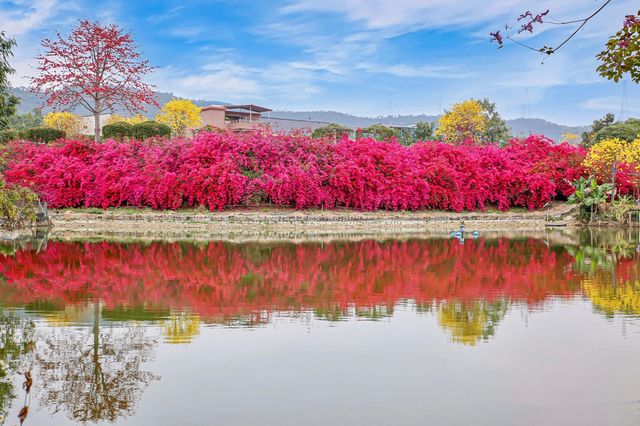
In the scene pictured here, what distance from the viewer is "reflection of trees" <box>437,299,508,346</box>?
7.85 meters

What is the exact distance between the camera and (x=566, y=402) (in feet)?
18.6

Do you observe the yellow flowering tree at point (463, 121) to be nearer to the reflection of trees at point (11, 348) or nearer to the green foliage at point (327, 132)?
the green foliage at point (327, 132)

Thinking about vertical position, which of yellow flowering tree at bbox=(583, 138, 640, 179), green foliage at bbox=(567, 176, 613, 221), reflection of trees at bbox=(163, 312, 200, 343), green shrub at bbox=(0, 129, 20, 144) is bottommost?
reflection of trees at bbox=(163, 312, 200, 343)

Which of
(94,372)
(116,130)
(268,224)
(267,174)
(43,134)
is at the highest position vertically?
(116,130)

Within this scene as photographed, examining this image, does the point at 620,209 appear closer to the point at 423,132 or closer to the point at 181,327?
the point at 181,327

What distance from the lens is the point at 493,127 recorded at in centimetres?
5900

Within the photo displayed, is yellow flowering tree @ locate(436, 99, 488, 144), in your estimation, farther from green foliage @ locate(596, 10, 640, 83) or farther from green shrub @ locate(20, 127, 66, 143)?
green foliage @ locate(596, 10, 640, 83)

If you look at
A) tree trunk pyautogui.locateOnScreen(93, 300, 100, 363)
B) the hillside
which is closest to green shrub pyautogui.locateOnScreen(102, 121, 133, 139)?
tree trunk pyautogui.locateOnScreen(93, 300, 100, 363)

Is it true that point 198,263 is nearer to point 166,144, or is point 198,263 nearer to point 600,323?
point 600,323

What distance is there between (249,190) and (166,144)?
369 cm

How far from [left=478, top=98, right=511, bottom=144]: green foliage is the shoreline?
31803 mm

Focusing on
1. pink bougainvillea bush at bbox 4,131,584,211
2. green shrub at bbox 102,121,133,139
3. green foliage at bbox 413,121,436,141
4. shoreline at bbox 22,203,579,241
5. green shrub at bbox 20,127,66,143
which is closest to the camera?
shoreline at bbox 22,203,579,241

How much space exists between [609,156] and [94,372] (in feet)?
79.5

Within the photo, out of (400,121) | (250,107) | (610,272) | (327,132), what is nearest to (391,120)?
(400,121)
